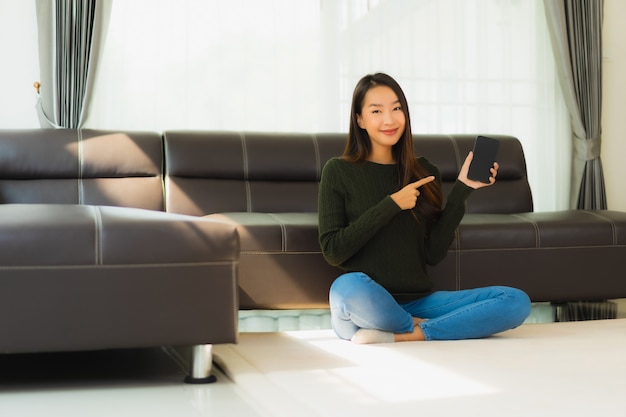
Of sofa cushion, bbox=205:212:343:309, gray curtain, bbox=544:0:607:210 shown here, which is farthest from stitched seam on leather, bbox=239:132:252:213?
gray curtain, bbox=544:0:607:210

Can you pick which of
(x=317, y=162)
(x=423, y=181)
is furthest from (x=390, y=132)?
(x=317, y=162)

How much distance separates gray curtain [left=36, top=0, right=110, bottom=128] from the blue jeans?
2.03 meters

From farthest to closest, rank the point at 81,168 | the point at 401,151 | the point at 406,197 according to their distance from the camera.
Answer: the point at 81,168
the point at 401,151
the point at 406,197

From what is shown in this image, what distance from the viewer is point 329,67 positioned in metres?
4.82

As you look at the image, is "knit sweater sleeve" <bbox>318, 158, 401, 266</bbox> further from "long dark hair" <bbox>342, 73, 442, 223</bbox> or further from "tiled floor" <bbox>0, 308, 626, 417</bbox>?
"tiled floor" <bbox>0, 308, 626, 417</bbox>

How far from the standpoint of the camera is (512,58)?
16.9 ft

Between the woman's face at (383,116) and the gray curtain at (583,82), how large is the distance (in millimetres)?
2506

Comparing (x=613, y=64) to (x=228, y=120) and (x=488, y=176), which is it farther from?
(x=488, y=176)

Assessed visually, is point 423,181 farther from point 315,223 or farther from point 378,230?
point 315,223

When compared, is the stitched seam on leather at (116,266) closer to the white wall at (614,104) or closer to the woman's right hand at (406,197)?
the woman's right hand at (406,197)

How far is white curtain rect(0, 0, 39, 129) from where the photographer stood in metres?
4.35

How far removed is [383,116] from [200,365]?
3.67 feet

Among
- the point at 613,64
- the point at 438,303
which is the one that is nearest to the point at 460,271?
the point at 438,303

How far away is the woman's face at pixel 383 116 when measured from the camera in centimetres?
291
